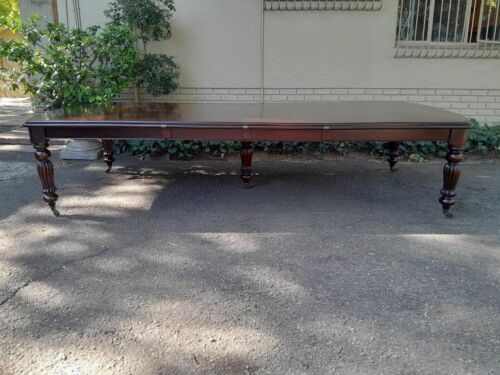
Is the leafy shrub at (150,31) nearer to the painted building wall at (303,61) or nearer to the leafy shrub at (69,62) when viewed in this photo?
the leafy shrub at (69,62)

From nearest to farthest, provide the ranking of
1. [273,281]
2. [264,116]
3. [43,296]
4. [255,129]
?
[43,296]
[273,281]
[255,129]
[264,116]

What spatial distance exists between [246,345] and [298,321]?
33 cm

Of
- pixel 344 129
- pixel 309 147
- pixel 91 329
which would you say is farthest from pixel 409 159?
pixel 91 329

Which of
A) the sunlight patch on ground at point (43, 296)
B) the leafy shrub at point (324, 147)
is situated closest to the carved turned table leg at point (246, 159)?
the leafy shrub at point (324, 147)

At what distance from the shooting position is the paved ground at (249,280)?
199cm

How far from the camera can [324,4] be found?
561 centimetres

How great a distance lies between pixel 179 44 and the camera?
5.77 metres

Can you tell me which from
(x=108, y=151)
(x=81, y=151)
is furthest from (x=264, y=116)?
(x=81, y=151)

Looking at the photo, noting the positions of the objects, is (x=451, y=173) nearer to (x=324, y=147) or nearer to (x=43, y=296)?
(x=324, y=147)

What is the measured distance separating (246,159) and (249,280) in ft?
5.57

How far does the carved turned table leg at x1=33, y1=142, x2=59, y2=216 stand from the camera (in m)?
3.49

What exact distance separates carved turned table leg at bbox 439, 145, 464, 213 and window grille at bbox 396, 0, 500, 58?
279 cm

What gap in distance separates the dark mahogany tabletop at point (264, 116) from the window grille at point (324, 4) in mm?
1914

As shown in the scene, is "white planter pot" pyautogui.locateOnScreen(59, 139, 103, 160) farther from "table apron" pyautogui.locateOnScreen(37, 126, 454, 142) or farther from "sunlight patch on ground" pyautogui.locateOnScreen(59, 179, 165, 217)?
"table apron" pyautogui.locateOnScreen(37, 126, 454, 142)
